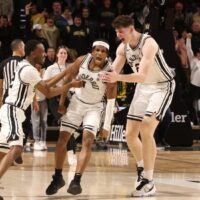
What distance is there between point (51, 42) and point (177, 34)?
10.2ft

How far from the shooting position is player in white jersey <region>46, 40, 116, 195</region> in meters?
7.89

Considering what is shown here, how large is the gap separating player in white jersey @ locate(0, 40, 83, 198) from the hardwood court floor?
62 cm

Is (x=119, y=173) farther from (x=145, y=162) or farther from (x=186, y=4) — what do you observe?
(x=186, y=4)

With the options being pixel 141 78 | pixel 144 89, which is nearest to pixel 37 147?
pixel 144 89

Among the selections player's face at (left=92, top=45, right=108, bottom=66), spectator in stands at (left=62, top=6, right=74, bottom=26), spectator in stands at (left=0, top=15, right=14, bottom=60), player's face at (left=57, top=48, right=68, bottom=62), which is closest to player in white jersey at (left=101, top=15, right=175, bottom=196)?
player's face at (left=92, top=45, right=108, bottom=66)

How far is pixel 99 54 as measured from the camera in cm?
793

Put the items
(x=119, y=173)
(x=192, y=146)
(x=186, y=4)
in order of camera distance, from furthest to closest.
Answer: (x=186, y=4) < (x=192, y=146) < (x=119, y=173)

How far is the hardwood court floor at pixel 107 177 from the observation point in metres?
7.91

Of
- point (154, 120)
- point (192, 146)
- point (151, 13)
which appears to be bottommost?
point (192, 146)

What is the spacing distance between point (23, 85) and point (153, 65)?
1.58 metres

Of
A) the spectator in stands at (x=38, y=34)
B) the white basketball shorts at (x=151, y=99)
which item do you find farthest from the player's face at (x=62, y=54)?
the white basketball shorts at (x=151, y=99)

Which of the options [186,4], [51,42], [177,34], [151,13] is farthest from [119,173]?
[186,4]

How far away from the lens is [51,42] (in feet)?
52.6

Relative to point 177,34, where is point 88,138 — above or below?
below
